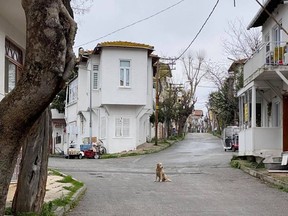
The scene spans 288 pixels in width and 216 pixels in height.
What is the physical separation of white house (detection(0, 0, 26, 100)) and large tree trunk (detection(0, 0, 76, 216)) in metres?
7.28

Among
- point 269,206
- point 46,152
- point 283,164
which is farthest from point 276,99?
point 46,152

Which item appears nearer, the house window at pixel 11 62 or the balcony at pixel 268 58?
the house window at pixel 11 62

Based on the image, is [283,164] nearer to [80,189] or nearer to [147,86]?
[80,189]

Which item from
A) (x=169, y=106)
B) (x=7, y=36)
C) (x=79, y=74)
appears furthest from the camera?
(x=169, y=106)

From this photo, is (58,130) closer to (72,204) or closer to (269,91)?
(269,91)

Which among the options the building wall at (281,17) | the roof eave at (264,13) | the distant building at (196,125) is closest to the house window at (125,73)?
the roof eave at (264,13)

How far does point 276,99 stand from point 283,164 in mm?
4606

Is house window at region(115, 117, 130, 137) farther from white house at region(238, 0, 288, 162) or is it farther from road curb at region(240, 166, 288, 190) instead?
road curb at region(240, 166, 288, 190)

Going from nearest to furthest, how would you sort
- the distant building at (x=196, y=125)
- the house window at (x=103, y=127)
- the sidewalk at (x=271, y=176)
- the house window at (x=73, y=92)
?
the sidewalk at (x=271, y=176) → the house window at (x=103, y=127) → the house window at (x=73, y=92) → the distant building at (x=196, y=125)

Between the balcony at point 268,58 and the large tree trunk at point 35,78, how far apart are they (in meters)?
15.9

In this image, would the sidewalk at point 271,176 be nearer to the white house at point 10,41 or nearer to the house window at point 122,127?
the white house at point 10,41

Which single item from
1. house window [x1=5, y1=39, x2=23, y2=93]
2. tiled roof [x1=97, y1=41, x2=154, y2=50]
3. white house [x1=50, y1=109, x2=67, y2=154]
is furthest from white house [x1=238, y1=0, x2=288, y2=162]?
white house [x1=50, y1=109, x2=67, y2=154]

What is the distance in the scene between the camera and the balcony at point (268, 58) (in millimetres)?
20203

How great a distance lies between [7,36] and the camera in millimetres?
14547
